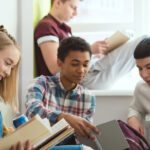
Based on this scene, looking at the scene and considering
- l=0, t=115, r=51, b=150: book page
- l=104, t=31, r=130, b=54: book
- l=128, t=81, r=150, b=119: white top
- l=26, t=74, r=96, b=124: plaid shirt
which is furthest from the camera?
l=104, t=31, r=130, b=54: book

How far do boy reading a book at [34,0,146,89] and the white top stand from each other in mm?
202

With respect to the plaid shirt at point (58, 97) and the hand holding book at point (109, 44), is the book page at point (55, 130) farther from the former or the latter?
the hand holding book at point (109, 44)

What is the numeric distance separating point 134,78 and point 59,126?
1351 mm

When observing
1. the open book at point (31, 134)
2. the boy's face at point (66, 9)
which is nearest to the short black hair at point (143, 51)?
the boy's face at point (66, 9)

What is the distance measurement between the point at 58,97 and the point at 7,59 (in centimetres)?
38

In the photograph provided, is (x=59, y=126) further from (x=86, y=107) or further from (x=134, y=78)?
(x=134, y=78)

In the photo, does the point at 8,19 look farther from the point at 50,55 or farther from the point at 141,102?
the point at 141,102

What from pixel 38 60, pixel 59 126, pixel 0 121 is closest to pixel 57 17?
pixel 38 60

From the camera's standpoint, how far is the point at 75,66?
51.9 inches

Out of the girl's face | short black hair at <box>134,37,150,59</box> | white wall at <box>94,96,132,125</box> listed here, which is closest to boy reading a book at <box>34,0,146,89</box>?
white wall at <box>94,96,132,125</box>

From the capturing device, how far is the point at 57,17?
184 cm

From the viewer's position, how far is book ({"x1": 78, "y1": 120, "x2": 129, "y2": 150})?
40.4 inches

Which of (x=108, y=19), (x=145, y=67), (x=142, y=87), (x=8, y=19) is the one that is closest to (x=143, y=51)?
(x=145, y=67)

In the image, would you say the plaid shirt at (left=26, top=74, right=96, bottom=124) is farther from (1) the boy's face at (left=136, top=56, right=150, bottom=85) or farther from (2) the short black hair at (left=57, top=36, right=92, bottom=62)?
(1) the boy's face at (left=136, top=56, right=150, bottom=85)
